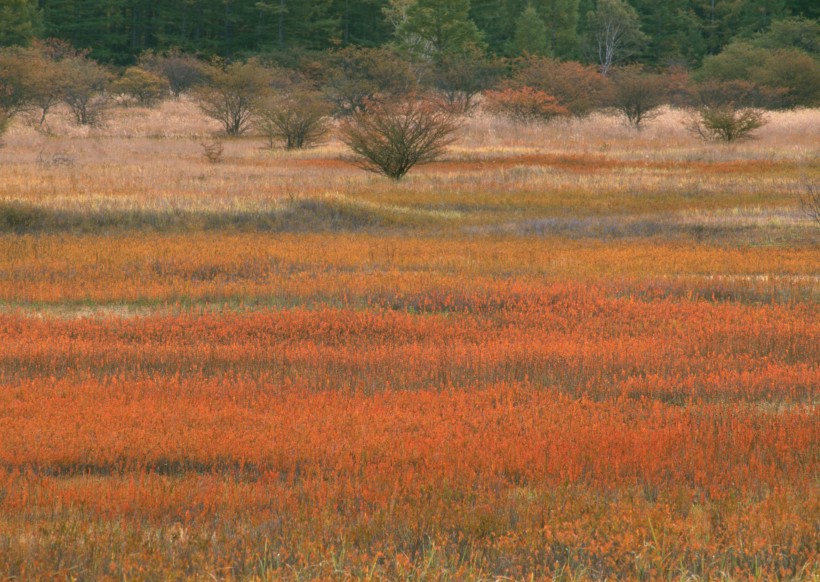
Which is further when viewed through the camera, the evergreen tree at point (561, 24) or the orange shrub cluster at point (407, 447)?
the evergreen tree at point (561, 24)

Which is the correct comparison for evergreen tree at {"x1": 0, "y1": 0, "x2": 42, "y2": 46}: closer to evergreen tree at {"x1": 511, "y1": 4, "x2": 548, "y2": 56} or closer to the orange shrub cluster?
evergreen tree at {"x1": 511, "y1": 4, "x2": 548, "y2": 56}

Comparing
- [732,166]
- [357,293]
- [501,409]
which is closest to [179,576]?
[501,409]

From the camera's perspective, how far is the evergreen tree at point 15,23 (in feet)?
197

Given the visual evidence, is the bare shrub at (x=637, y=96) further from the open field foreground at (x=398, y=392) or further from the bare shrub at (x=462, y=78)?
the open field foreground at (x=398, y=392)

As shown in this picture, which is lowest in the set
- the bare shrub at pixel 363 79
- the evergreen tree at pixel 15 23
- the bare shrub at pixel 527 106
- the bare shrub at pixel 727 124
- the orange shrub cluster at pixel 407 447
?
the orange shrub cluster at pixel 407 447

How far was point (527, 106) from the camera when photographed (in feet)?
170

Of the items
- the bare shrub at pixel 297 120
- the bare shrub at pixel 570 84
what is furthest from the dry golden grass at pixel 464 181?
the bare shrub at pixel 570 84

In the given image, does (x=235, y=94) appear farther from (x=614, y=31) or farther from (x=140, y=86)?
(x=614, y=31)

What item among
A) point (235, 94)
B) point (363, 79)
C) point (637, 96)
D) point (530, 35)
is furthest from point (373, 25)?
point (637, 96)

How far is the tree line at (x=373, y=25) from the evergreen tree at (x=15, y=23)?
136 millimetres

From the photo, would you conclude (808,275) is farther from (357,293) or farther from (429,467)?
(429,467)

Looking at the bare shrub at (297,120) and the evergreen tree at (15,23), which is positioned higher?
the evergreen tree at (15,23)

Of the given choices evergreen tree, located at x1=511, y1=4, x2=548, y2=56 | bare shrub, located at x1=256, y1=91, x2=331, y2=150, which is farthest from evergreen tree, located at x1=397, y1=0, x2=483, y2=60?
bare shrub, located at x1=256, y1=91, x2=331, y2=150

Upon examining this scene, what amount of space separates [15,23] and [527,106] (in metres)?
32.7
